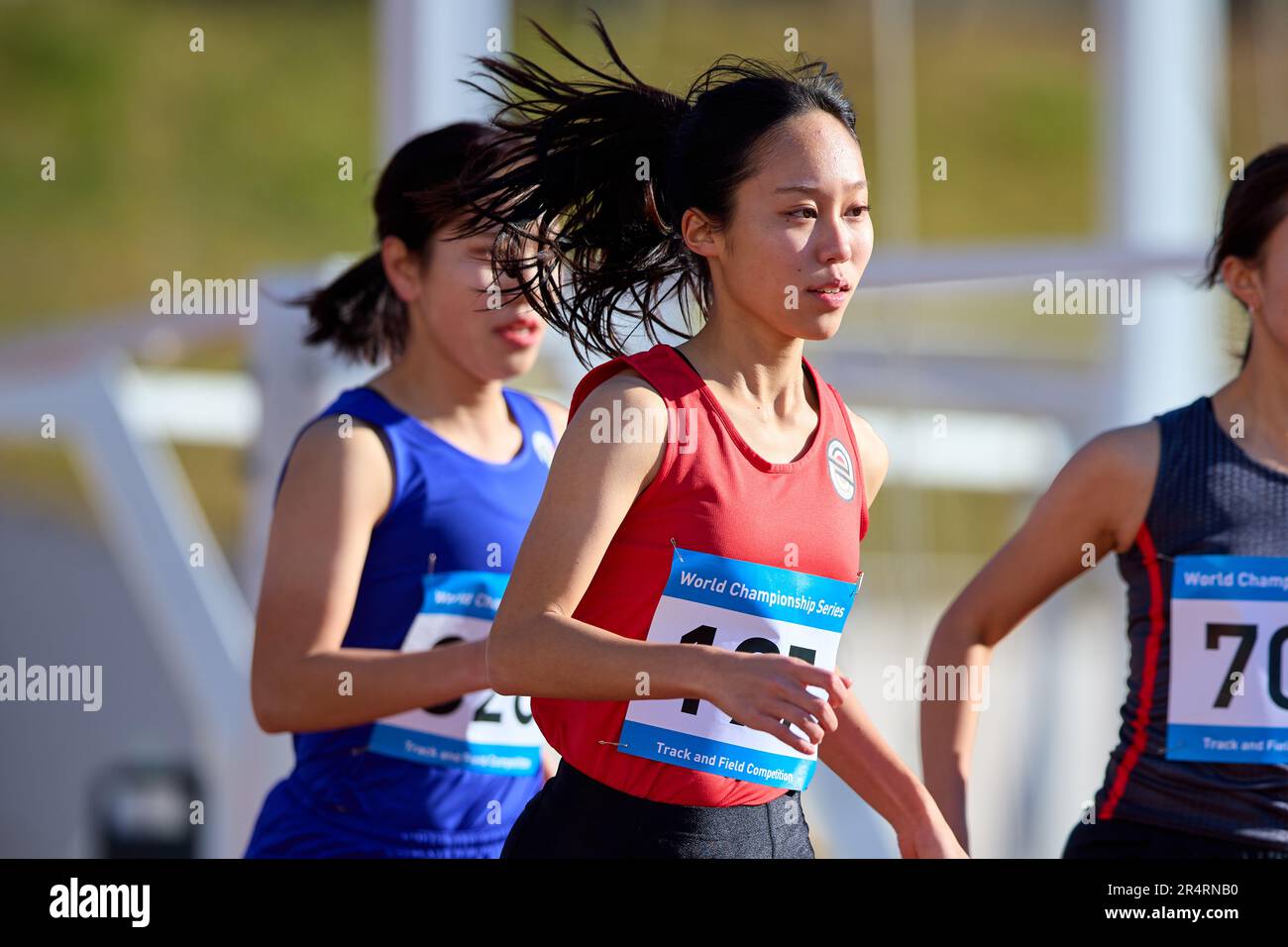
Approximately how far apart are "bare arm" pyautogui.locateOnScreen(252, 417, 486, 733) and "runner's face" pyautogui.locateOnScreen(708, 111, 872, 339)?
2.27ft

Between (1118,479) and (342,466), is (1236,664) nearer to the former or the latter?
(1118,479)

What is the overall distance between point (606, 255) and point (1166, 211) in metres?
4.26

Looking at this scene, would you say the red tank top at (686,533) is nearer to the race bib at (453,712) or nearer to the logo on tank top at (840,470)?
the logo on tank top at (840,470)

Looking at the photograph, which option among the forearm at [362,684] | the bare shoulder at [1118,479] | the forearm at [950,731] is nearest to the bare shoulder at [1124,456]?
the bare shoulder at [1118,479]

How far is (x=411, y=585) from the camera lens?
261cm

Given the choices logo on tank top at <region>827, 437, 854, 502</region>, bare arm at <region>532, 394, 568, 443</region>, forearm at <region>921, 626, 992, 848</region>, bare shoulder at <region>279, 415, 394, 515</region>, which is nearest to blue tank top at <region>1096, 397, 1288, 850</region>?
forearm at <region>921, 626, 992, 848</region>

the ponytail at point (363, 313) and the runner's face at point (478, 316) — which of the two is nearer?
the runner's face at point (478, 316)

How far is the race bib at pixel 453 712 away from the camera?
261cm

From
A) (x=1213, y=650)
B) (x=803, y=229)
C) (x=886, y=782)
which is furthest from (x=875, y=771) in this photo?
(x=803, y=229)

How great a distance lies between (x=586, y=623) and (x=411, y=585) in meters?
0.67

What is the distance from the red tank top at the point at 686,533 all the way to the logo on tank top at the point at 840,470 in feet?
0.05

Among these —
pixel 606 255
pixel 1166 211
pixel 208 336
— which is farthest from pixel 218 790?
pixel 1166 211

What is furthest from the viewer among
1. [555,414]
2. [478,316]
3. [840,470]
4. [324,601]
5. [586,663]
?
[555,414]
